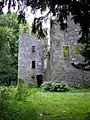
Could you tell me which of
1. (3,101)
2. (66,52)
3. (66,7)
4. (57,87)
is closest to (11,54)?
(66,52)

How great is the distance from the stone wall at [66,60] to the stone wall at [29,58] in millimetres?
6008

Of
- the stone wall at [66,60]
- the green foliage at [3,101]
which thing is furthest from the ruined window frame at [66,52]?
the green foliage at [3,101]

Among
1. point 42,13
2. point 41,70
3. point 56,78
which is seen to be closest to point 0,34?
point 42,13

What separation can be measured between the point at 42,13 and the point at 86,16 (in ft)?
4.04

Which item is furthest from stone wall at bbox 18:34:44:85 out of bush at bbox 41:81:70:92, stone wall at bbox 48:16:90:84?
bush at bbox 41:81:70:92

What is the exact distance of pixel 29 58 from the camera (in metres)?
33.1

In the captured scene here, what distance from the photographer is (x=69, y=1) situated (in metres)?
7.76

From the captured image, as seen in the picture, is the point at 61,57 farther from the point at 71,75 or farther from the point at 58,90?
the point at 58,90

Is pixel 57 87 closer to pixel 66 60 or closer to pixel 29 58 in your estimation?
pixel 66 60

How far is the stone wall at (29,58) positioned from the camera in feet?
107

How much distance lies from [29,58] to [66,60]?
7488 mm

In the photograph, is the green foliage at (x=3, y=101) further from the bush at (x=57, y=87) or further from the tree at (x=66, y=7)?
the bush at (x=57, y=87)

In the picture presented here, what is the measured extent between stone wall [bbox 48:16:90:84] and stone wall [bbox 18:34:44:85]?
237 inches

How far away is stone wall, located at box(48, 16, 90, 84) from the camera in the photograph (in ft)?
86.6
